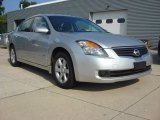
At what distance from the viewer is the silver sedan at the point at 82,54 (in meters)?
4.21

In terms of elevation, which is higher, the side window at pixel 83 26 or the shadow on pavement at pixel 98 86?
the side window at pixel 83 26

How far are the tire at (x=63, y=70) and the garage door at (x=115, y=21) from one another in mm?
11468

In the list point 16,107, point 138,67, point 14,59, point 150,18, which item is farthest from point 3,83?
point 150,18

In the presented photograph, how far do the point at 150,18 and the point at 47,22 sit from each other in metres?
10.8

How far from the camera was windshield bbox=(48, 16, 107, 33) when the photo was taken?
5.30 metres

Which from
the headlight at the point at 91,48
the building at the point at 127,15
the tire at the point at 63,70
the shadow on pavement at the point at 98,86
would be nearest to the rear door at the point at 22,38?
the tire at the point at 63,70

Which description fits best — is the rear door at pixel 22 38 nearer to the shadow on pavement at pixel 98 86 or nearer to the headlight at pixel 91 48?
the shadow on pavement at pixel 98 86

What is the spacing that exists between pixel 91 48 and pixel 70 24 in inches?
57.4

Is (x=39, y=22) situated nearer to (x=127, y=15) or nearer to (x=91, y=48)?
(x=91, y=48)

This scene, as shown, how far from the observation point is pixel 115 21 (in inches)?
635

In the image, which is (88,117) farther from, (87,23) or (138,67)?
(87,23)

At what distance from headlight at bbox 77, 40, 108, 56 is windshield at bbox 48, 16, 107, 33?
100 centimetres

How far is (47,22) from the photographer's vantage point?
5.41 m

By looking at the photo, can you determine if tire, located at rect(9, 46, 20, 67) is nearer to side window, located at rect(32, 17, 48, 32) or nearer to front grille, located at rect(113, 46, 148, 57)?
side window, located at rect(32, 17, 48, 32)
